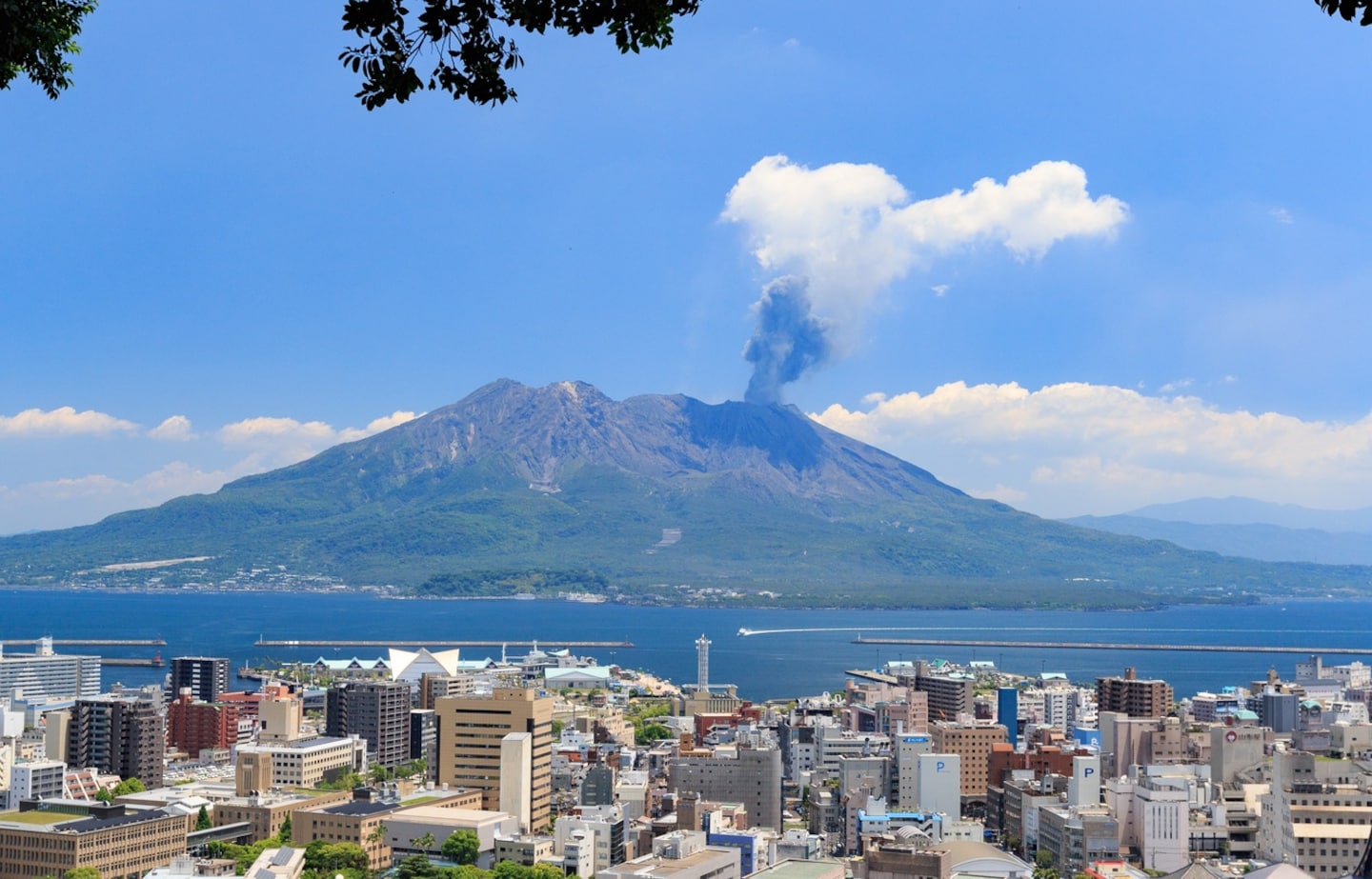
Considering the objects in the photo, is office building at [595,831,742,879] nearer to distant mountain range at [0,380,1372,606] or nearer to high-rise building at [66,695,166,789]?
high-rise building at [66,695,166,789]

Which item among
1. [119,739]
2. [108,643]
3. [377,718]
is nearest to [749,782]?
[377,718]

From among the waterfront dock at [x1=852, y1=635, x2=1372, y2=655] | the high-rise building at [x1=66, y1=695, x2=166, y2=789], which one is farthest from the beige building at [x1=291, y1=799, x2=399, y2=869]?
the waterfront dock at [x1=852, y1=635, x2=1372, y2=655]

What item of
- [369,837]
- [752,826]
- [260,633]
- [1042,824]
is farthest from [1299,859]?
[260,633]

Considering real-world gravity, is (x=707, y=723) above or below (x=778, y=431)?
below

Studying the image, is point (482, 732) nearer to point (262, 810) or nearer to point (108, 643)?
→ point (262, 810)

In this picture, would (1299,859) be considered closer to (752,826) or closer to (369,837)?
(752,826)

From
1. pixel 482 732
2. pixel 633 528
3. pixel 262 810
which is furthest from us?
pixel 633 528

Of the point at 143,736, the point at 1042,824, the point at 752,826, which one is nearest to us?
the point at 1042,824

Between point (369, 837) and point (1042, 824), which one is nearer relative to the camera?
point (369, 837)
